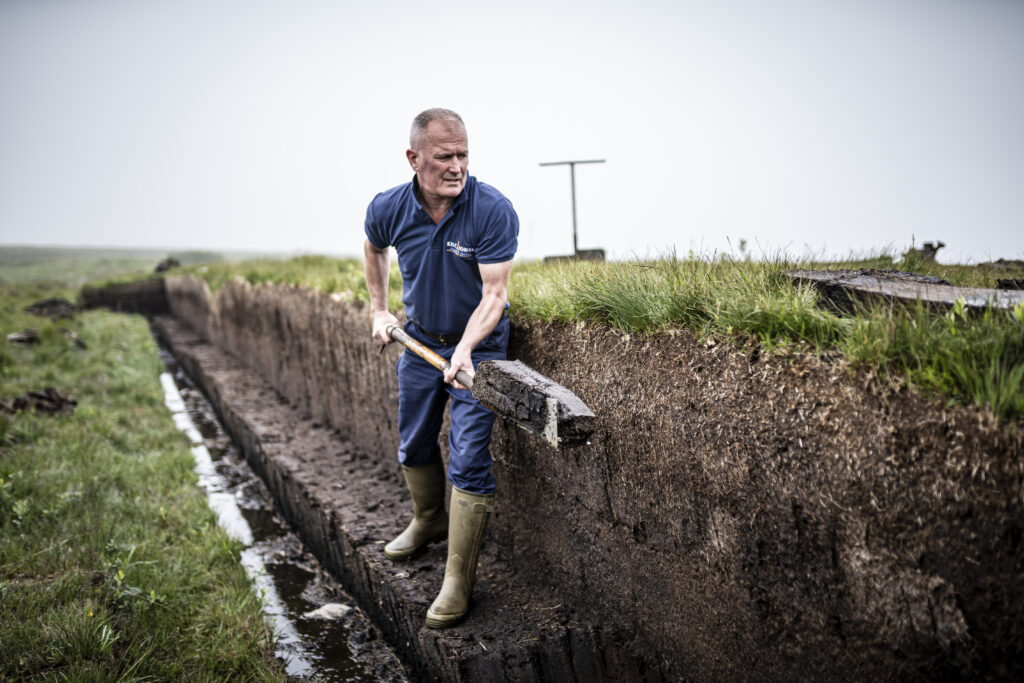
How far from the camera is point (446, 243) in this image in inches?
113

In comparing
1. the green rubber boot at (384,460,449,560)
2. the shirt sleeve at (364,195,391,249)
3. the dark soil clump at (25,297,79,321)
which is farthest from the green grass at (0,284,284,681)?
the dark soil clump at (25,297,79,321)

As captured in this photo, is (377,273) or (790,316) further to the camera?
(377,273)

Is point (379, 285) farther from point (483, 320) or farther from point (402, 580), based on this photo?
point (402, 580)

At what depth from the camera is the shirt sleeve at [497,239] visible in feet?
9.02

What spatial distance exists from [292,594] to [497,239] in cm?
264

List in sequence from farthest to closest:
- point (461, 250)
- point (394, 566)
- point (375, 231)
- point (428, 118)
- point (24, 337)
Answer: point (24, 337), point (394, 566), point (375, 231), point (461, 250), point (428, 118)

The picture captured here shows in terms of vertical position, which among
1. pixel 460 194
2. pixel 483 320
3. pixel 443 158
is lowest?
pixel 483 320

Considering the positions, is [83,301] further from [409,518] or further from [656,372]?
[656,372]

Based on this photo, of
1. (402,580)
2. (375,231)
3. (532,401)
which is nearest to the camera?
(532,401)

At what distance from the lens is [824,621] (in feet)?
6.21

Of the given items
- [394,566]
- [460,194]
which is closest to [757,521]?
[460,194]

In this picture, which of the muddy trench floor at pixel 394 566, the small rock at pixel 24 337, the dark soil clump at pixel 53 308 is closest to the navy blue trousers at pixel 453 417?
the muddy trench floor at pixel 394 566

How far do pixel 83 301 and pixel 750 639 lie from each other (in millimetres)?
21389

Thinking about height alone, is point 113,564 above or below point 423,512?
below
